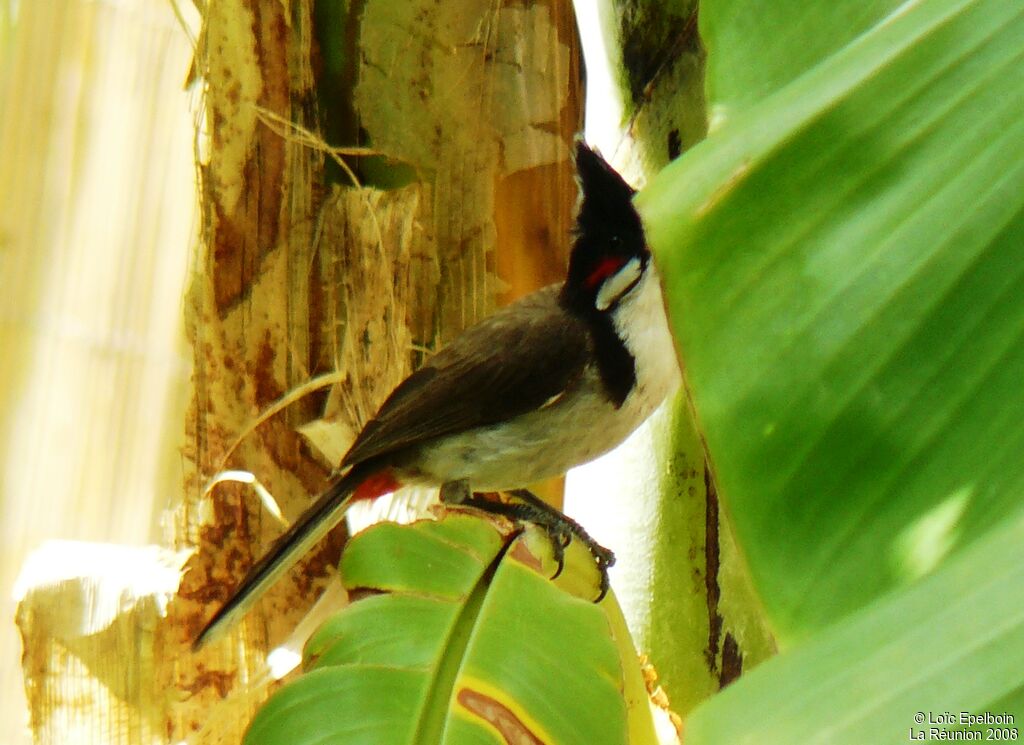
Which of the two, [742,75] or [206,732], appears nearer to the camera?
[742,75]

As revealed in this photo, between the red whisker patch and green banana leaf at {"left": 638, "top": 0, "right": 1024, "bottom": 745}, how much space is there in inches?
38.0

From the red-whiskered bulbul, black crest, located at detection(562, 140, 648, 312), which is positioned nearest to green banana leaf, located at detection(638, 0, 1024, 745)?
black crest, located at detection(562, 140, 648, 312)

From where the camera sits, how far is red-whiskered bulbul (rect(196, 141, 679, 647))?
5.01ft

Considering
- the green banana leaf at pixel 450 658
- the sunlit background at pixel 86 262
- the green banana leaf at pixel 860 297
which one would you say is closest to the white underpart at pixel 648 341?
the green banana leaf at pixel 450 658

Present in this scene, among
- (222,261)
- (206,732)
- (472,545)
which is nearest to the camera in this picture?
(472,545)

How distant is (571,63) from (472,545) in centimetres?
96

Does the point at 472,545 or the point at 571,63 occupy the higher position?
the point at 571,63

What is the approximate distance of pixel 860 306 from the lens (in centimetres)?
54

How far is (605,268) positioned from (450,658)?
698 mm

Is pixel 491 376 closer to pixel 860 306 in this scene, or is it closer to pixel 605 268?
pixel 605 268

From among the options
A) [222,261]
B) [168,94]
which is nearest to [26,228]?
[168,94]

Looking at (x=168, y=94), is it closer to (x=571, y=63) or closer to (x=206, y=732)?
(x=571, y=63)

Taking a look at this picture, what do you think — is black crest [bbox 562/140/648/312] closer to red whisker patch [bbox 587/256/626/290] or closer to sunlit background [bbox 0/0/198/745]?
red whisker patch [bbox 587/256/626/290]

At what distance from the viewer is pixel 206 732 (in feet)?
4.64
